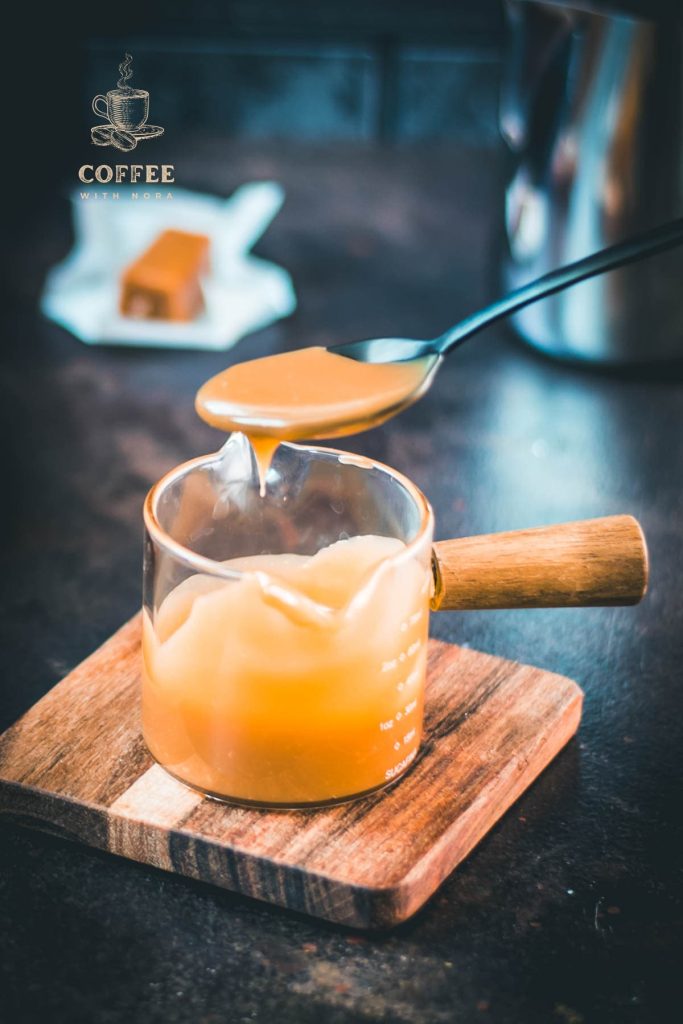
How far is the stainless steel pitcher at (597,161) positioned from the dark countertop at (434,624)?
0.24 ft

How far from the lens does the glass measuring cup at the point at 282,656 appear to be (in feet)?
2.18

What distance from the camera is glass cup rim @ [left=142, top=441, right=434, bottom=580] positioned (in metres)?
0.67

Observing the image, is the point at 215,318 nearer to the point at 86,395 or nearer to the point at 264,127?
the point at 86,395

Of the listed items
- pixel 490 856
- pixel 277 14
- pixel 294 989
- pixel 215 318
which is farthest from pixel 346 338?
pixel 277 14

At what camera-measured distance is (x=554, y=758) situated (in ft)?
2.64

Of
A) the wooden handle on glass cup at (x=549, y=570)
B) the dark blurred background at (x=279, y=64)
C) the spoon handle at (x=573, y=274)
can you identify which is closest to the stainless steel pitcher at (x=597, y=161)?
the spoon handle at (x=573, y=274)

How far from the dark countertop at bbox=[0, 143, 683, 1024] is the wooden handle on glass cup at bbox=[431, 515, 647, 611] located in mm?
120

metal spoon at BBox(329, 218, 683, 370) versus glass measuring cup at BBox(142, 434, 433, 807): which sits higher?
metal spoon at BBox(329, 218, 683, 370)

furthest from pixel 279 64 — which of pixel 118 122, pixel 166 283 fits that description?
pixel 166 283

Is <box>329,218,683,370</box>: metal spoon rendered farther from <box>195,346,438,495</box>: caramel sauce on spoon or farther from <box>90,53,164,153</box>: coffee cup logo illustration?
<box>90,53,164,153</box>: coffee cup logo illustration

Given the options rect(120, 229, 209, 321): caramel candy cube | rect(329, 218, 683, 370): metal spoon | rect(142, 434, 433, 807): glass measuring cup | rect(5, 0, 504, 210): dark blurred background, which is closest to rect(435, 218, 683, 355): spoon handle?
rect(329, 218, 683, 370): metal spoon

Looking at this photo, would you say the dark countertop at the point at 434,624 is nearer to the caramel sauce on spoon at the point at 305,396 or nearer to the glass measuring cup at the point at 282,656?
the glass measuring cup at the point at 282,656

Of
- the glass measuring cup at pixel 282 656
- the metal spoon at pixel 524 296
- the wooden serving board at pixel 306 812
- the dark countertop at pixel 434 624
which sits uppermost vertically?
the metal spoon at pixel 524 296

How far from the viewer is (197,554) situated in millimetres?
729
